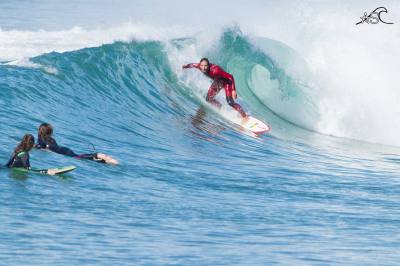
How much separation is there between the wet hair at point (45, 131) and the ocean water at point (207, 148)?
0.93ft

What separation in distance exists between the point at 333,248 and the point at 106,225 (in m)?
2.76

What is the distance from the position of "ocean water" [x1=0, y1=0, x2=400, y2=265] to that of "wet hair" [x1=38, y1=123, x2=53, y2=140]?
0.93 ft

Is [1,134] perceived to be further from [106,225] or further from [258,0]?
[258,0]

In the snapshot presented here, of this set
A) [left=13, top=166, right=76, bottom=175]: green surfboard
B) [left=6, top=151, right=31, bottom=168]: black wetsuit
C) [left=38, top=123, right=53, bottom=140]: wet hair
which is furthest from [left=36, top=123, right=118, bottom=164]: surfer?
[left=6, top=151, right=31, bottom=168]: black wetsuit

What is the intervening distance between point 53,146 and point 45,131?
37 cm

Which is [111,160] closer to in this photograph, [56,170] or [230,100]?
[56,170]

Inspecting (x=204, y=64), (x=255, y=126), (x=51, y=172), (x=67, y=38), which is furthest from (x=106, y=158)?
(x=67, y=38)

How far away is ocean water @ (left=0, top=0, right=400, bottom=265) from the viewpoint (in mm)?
11268

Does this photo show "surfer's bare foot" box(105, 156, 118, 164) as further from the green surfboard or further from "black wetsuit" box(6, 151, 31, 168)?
"black wetsuit" box(6, 151, 31, 168)

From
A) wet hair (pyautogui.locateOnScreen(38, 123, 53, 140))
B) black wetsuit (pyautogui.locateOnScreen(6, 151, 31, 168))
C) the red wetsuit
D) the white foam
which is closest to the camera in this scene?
black wetsuit (pyautogui.locateOnScreen(6, 151, 31, 168))

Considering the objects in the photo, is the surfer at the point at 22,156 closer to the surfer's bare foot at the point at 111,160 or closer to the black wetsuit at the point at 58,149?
the black wetsuit at the point at 58,149

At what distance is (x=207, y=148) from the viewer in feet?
61.5

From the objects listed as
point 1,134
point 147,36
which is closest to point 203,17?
point 147,36

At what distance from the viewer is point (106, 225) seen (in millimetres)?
11695
